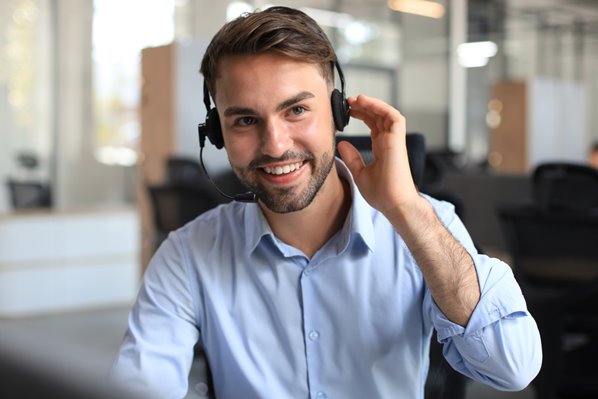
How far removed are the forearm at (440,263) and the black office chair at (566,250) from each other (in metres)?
1.29

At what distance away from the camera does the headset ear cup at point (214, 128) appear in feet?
4.25

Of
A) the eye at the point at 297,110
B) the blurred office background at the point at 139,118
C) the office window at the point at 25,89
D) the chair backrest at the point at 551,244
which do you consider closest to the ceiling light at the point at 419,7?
the blurred office background at the point at 139,118

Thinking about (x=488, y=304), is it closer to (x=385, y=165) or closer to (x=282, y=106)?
(x=385, y=165)

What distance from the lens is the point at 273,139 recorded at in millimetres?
1188

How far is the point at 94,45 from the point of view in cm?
671

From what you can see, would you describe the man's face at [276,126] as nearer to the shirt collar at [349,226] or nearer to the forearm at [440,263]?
the shirt collar at [349,226]

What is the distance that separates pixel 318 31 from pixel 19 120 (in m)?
5.54

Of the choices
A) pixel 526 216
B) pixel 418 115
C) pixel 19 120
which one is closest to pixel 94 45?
pixel 19 120

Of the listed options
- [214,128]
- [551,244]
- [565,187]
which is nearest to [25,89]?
[565,187]

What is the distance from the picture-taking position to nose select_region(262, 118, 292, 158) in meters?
1.19

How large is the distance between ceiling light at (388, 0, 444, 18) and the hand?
314 inches

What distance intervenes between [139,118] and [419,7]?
4709mm

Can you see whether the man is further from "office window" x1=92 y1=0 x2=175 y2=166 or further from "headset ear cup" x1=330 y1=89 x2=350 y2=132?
"office window" x1=92 y1=0 x2=175 y2=166

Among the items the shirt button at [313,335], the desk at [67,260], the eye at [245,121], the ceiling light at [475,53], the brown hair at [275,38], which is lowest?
the desk at [67,260]
